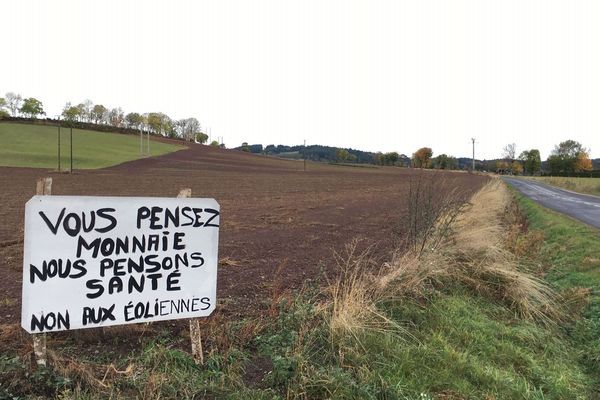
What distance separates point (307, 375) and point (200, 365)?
820 mm

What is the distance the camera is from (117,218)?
3.16m

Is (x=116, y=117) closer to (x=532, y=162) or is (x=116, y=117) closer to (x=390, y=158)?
(x=390, y=158)

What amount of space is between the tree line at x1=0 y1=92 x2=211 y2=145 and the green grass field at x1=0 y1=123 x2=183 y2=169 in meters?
25.5

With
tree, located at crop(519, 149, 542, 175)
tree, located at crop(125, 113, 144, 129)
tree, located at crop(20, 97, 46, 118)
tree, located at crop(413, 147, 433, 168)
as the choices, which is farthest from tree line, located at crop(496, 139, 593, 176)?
tree, located at crop(20, 97, 46, 118)

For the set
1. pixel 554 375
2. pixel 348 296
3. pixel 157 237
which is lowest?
pixel 554 375

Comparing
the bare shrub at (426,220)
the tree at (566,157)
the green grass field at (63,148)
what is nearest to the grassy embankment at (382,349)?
the bare shrub at (426,220)

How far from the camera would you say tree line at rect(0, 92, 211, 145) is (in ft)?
433

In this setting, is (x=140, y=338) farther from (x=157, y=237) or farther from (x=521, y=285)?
(x=521, y=285)

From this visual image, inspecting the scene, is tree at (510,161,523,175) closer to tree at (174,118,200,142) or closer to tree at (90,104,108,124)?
tree at (174,118,200,142)

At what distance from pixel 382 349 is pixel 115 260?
2.34 meters

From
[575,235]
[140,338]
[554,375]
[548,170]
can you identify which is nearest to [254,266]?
[140,338]

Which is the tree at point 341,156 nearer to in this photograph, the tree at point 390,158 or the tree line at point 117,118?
the tree at point 390,158

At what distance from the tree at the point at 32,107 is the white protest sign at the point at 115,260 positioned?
148548 mm

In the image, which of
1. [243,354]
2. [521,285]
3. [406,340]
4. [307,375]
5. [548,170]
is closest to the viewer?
[307,375]
